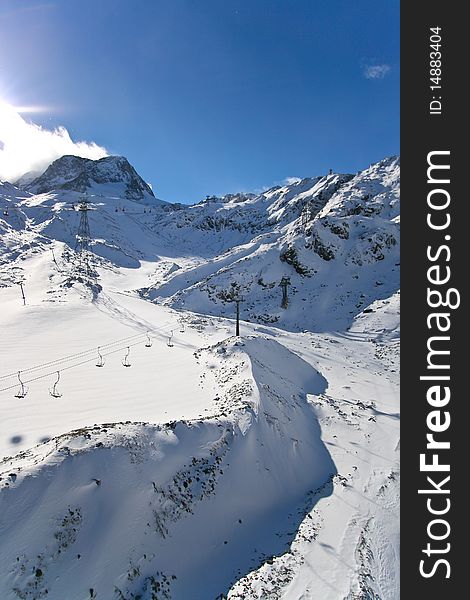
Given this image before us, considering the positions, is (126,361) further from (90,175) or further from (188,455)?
(90,175)

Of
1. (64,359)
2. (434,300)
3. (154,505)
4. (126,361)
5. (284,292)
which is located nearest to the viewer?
(434,300)

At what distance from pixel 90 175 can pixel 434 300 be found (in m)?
209

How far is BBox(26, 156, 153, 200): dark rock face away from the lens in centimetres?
17525

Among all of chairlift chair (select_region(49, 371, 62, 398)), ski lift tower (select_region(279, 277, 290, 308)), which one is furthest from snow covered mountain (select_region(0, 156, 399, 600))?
ski lift tower (select_region(279, 277, 290, 308))

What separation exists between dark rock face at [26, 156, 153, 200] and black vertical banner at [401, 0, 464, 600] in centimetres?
18455

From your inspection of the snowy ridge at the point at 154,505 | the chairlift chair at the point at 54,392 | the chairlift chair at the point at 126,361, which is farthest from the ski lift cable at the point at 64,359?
the snowy ridge at the point at 154,505

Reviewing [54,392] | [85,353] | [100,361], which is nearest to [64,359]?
[85,353]

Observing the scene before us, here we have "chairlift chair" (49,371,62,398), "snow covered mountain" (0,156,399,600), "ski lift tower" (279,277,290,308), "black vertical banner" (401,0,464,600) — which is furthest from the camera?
"ski lift tower" (279,277,290,308)

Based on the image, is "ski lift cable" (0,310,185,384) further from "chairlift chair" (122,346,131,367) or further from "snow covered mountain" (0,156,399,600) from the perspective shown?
"chairlift chair" (122,346,131,367)

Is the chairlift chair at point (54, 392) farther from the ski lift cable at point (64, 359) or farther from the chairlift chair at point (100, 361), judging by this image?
the chairlift chair at point (100, 361)

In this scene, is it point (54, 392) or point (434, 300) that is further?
point (54, 392)

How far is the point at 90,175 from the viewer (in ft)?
593

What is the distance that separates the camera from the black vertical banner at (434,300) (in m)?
5.23

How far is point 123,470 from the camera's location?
7.66 metres
